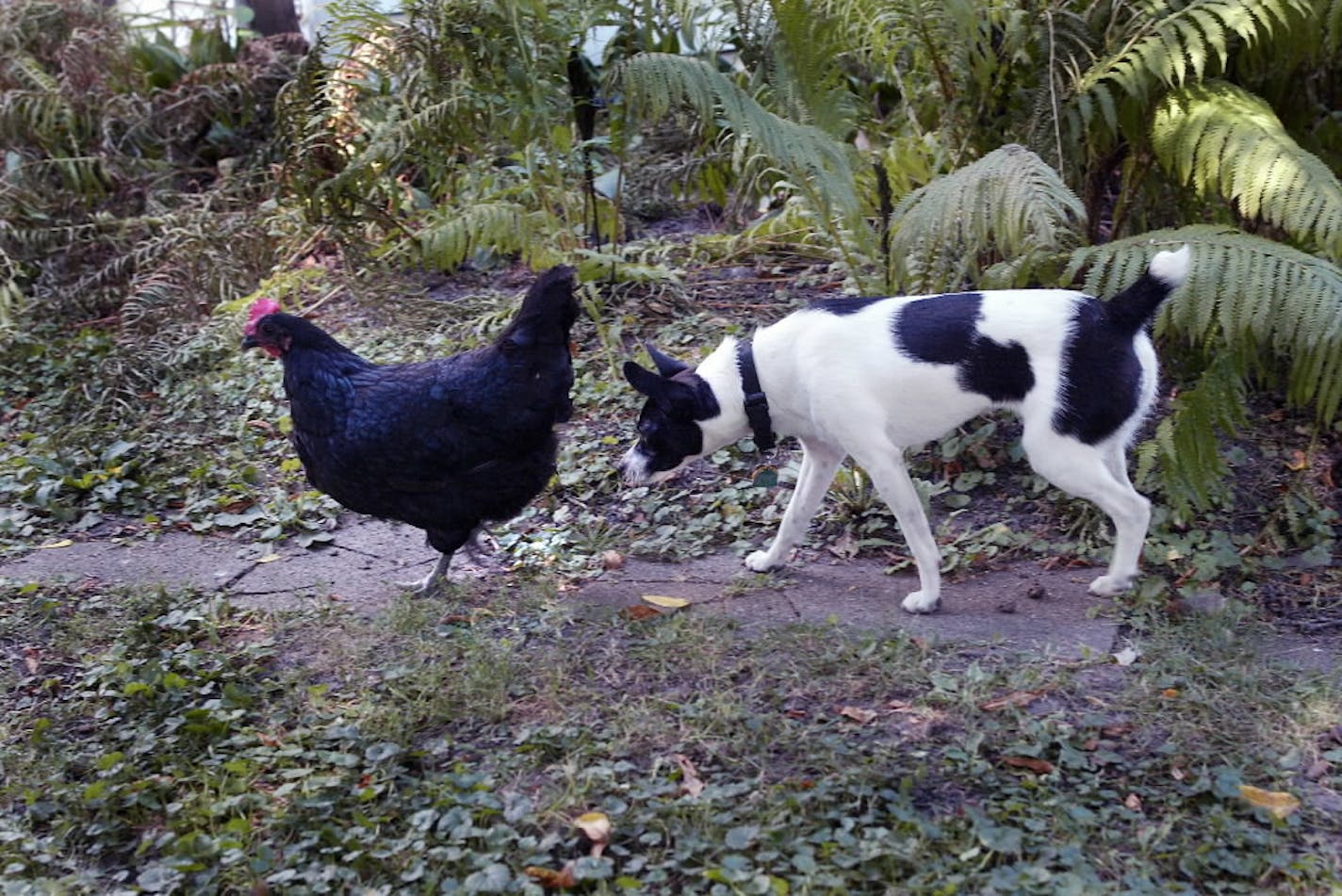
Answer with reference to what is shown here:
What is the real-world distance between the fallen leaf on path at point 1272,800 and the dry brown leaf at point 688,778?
1348mm

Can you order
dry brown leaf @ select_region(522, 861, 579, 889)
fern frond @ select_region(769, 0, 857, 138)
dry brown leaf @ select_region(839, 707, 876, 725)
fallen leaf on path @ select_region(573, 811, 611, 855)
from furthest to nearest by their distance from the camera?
1. fern frond @ select_region(769, 0, 857, 138)
2. dry brown leaf @ select_region(839, 707, 876, 725)
3. fallen leaf on path @ select_region(573, 811, 611, 855)
4. dry brown leaf @ select_region(522, 861, 579, 889)

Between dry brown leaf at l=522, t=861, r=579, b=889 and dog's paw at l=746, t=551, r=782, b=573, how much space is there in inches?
70.6

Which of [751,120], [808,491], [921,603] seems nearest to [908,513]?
[921,603]

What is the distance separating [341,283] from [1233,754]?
19.0 feet

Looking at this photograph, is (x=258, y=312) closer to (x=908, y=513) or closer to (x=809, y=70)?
(x=809, y=70)

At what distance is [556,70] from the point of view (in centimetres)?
578

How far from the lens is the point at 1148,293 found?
382 cm

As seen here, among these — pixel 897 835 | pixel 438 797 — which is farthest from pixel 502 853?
pixel 897 835

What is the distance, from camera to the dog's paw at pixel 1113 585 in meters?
4.16

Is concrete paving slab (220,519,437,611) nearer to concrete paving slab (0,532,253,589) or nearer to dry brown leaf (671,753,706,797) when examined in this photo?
concrete paving slab (0,532,253,589)

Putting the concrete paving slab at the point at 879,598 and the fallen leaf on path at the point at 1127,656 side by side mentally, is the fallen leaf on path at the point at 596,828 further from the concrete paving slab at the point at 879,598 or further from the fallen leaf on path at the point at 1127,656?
the fallen leaf on path at the point at 1127,656

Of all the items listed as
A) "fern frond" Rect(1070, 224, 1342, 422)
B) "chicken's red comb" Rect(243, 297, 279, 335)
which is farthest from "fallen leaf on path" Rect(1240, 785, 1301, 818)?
"chicken's red comb" Rect(243, 297, 279, 335)

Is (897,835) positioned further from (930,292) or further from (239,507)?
(239,507)

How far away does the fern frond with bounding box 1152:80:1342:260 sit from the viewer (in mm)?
4359
